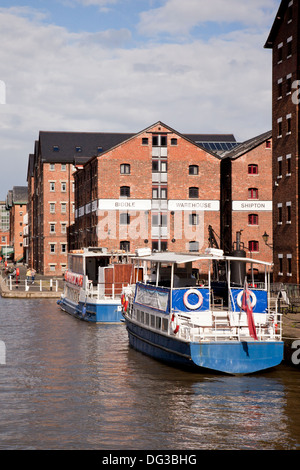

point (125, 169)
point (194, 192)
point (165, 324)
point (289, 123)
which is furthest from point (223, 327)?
point (194, 192)

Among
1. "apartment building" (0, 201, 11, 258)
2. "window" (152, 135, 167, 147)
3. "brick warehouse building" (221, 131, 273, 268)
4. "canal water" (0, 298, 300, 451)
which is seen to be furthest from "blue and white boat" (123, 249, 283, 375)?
"apartment building" (0, 201, 11, 258)

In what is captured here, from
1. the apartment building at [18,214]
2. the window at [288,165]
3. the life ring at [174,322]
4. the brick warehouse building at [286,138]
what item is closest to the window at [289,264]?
the brick warehouse building at [286,138]

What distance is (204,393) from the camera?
786 inches

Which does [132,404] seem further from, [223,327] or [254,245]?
[254,245]

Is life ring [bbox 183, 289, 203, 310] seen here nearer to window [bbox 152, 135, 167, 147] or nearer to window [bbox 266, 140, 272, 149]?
window [bbox 266, 140, 272, 149]

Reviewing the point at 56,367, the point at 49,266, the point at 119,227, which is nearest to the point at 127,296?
the point at 56,367

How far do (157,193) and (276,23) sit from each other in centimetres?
2213

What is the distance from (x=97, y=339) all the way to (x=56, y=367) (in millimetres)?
7113

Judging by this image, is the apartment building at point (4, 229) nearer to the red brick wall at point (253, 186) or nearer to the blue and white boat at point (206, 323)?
the red brick wall at point (253, 186)

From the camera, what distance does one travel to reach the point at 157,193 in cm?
6331

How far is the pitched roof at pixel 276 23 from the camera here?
4503 centimetres

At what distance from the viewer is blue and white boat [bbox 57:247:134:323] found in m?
36.7

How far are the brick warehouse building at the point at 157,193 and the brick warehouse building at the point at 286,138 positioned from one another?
17260 mm

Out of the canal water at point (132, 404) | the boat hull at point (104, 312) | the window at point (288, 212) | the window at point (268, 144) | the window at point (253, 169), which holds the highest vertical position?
the window at point (268, 144)
